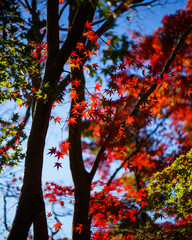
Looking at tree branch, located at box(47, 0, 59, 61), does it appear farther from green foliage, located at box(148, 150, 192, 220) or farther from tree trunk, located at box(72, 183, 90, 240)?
green foliage, located at box(148, 150, 192, 220)

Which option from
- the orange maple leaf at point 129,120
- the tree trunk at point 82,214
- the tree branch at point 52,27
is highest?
the tree branch at point 52,27

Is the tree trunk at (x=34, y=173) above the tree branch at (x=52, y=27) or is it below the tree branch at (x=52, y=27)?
below

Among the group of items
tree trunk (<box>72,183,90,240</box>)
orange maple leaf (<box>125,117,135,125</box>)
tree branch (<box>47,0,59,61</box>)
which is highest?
tree branch (<box>47,0,59,61</box>)

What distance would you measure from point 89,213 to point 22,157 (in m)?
2.11

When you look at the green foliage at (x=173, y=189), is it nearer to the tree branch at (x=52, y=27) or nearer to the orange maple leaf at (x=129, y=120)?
the orange maple leaf at (x=129, y=120)

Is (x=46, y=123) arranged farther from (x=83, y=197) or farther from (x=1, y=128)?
(x=1, y=128)

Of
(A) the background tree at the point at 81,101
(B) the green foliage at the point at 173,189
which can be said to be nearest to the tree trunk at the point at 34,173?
(A) the background tree at the point at 81,101

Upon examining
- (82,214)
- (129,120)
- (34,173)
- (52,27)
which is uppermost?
(52,27)

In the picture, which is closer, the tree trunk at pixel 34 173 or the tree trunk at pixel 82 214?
the tree trunk at pixel 34 173

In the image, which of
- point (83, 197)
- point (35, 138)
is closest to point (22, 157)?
point (83, 197)

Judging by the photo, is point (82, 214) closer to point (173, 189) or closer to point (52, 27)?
point (173, 189)

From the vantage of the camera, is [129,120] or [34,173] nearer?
[34,173]

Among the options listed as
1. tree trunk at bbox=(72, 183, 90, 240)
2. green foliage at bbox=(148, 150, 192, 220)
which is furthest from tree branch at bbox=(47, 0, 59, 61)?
green foliage at bbox=(148, 150, 192, 220)

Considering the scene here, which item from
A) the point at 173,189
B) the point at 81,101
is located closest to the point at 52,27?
the point at 81,101
